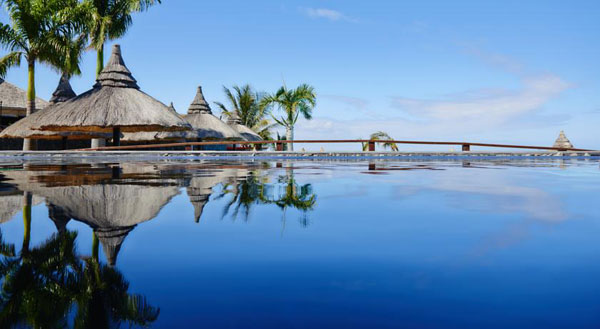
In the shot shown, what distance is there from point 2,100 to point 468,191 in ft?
109

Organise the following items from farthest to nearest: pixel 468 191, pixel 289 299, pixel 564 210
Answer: pixel 468 191 → pixel 564 210 → pixel 289 299

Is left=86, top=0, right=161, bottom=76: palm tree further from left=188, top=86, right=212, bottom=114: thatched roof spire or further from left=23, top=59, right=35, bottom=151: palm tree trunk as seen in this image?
left=188, top=86, right=212, bottom=114: thatched roof spire

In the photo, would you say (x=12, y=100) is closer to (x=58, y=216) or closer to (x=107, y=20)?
(x=107, y=20)

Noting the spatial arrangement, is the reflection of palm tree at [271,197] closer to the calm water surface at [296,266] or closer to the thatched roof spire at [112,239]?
the calm water surface at [296,266]

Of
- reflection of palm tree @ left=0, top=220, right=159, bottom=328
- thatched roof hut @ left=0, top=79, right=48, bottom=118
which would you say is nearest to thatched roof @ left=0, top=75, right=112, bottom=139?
thatched roof hut @ left=0, top=79, right=48, bottom=118

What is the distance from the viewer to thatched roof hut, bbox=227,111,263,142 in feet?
100

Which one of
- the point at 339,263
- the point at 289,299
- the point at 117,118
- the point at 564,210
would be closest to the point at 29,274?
the point at 289,299

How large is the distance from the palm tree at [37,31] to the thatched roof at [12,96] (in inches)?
255

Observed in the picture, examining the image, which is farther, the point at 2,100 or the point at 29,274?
the point at 2,100

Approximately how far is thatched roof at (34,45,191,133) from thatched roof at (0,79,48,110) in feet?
41.3

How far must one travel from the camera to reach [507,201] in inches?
137

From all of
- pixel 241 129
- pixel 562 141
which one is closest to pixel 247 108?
pixel 241 129

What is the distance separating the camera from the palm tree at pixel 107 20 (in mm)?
22250

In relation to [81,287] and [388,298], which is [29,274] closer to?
[81,287]
